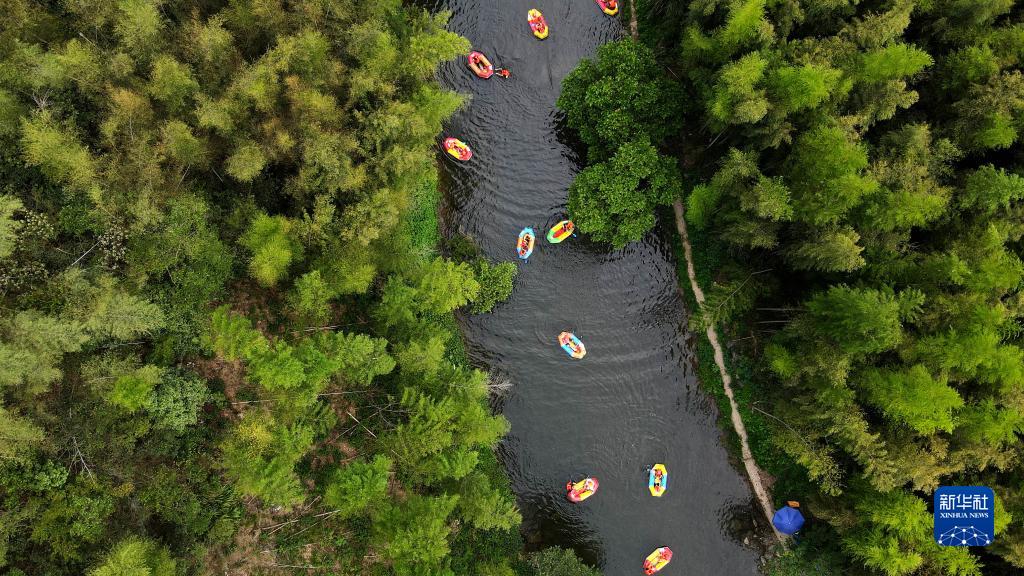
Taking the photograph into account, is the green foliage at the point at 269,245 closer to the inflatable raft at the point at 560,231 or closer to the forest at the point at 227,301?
the forest at the point at 227,301

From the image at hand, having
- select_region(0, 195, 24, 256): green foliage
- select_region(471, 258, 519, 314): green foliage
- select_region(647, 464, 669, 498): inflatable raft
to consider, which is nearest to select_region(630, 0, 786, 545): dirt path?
select_region(647, 464, 669, 498): inflatable raft

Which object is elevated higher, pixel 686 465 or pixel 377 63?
pixel 377 63

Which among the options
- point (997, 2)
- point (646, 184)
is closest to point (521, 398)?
point (646, 184)

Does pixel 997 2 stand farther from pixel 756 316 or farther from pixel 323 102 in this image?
pixel 323 102

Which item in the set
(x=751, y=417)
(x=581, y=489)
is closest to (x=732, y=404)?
(x=751, y=417)

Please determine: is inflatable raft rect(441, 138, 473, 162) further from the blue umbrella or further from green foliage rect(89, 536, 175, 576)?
the blue umbrella
